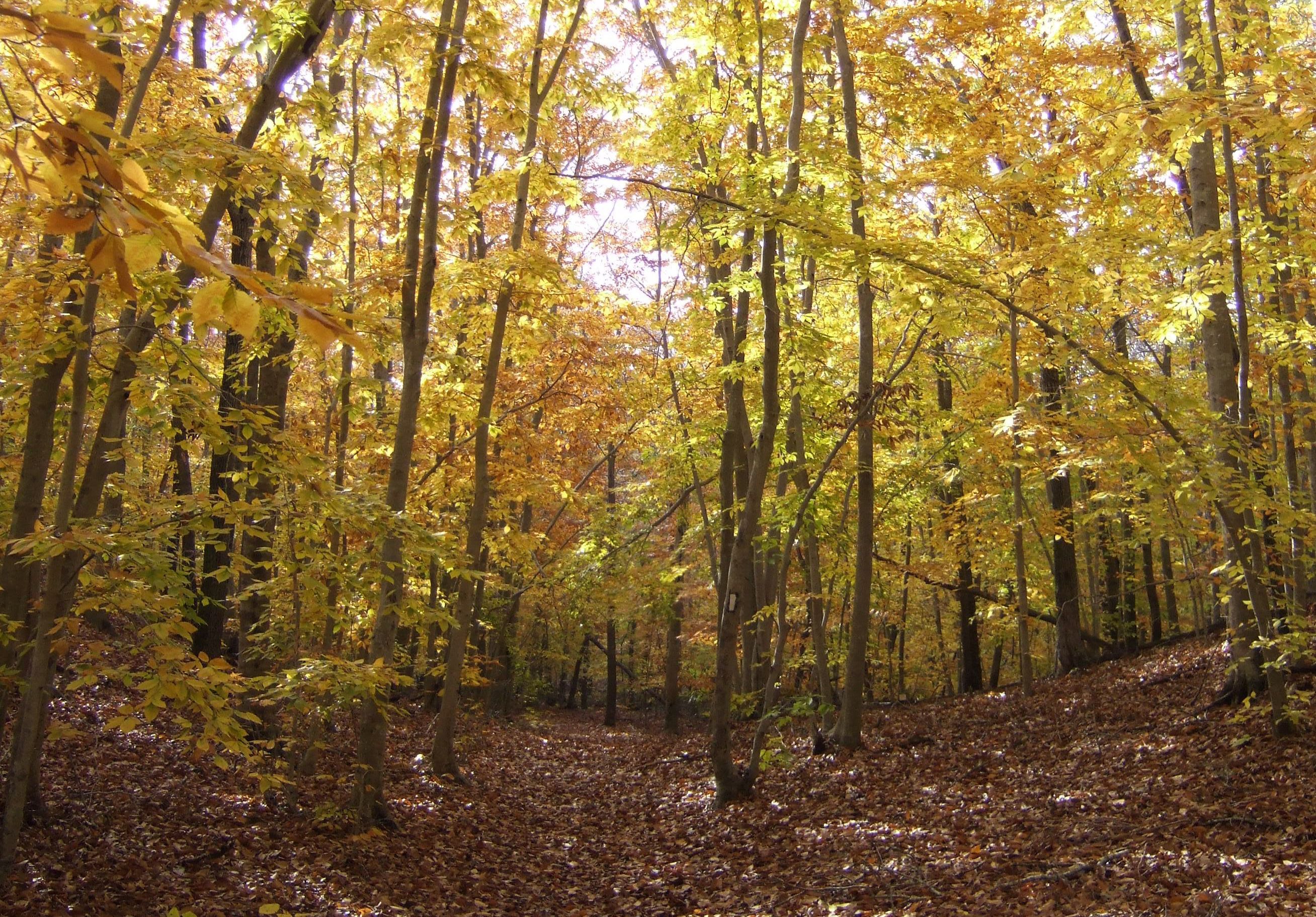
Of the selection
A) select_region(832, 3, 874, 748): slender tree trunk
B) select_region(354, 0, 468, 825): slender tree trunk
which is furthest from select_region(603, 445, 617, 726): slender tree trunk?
select_region(354, 0, 468, 825): slender tree trunk

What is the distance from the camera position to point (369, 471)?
11492 millimetres

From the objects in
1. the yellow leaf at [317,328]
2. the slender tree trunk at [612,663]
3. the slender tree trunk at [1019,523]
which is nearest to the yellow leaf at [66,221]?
the yellow leaf at [317,328]

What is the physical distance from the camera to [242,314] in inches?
53.5

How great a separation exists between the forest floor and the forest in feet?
0.20

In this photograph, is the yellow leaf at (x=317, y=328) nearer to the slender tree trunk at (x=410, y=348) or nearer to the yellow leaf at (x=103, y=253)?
the yellow leaf at (x=103, y=253)

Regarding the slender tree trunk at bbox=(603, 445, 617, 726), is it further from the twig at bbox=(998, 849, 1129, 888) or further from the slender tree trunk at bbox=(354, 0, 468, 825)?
the twig at bbox=(998, 849, 1129, 888)

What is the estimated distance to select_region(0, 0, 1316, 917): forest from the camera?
4.49 m

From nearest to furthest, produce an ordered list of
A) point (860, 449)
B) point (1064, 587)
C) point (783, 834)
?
point (783, 834) < point (860, 449) < point (1064, 587)

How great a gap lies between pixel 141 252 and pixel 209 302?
247mm

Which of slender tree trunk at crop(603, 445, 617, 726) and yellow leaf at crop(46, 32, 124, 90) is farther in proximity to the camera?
slender tree trunk at crop(603, 445, 617, 726)

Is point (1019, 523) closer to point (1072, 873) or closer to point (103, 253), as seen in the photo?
point (1072, 873)

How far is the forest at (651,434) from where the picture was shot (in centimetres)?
449

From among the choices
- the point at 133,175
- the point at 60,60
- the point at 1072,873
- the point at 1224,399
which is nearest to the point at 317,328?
the point at 133,175

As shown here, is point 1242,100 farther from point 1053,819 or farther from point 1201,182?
point 1201,182
